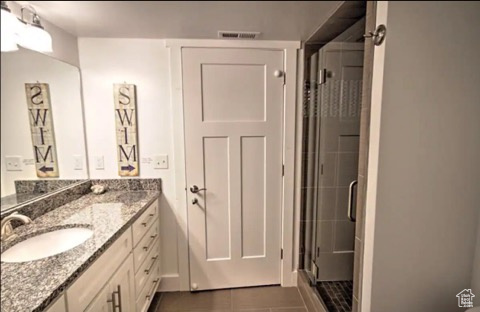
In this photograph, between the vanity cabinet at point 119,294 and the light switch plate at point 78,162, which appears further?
the light switch plate at point 78,162

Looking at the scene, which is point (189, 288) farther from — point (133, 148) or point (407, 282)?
point (407, 282)

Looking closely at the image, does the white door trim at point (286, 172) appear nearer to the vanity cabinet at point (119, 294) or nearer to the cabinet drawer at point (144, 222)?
the cabinet drawer at point (144, 222)

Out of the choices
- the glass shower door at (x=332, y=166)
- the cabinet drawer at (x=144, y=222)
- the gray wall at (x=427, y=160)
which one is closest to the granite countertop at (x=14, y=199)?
the cabinet drawer at (x=144, y=222)

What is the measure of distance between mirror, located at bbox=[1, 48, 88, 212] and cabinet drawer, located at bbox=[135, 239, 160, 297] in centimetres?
73

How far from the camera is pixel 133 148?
179 centimetres

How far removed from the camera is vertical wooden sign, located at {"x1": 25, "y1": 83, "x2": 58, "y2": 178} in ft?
4.20

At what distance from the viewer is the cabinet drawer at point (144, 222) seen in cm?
141

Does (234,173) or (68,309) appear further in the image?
(234,173)

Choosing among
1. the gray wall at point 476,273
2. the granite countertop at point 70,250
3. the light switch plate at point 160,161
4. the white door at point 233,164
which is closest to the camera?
the granite countertop at point 70,250

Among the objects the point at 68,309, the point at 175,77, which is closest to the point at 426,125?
the point at 68,309

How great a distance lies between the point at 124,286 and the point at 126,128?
1077 millimetres

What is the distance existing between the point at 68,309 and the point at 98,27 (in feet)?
3.08

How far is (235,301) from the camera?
186 cm
